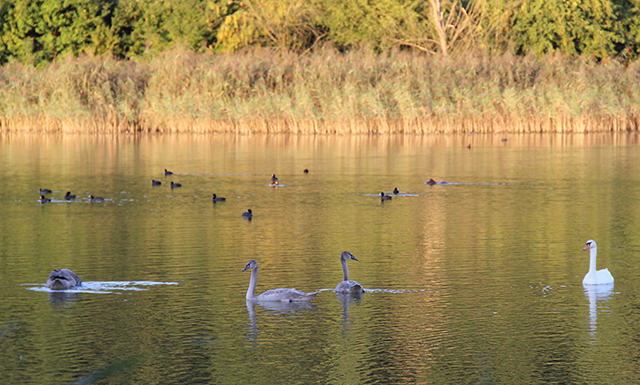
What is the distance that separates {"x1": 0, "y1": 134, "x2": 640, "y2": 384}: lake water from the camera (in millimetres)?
8664

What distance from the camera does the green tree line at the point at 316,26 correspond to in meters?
49.8

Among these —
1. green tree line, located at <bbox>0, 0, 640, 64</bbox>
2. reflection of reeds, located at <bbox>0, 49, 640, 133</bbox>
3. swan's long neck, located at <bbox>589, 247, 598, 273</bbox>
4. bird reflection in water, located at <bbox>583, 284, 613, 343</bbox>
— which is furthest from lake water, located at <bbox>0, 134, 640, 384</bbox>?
green tree line, located at <bbox>0, 0, 640, 64</bbox>

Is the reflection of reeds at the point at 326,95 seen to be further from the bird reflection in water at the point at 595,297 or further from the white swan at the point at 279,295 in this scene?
the white swan at the point at 279,295

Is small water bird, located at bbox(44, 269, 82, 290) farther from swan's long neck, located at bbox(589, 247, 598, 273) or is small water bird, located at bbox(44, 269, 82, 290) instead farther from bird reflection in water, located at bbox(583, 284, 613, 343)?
swan's long neck, located at bbox(589, 247, 598, 273)

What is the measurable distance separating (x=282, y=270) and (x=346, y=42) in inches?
1727

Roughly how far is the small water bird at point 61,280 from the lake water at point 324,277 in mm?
125

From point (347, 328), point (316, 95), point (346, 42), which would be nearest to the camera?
point (347, 328)

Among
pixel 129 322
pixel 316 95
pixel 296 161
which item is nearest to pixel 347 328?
pixel 129 322

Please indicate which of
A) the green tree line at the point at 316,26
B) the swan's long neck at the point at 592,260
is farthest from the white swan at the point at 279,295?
the green tree line at the point at 316,26

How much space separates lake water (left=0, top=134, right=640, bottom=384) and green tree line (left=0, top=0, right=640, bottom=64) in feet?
81.3

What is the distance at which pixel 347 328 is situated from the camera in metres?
9.77

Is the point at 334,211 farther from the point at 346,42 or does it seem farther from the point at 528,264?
the point at 346,42

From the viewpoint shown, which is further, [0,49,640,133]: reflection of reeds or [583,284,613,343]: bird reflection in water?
[0,49,640,133]: reflection of reeds

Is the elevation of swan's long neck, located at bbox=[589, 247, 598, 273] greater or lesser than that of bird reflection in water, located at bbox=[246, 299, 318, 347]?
greater
